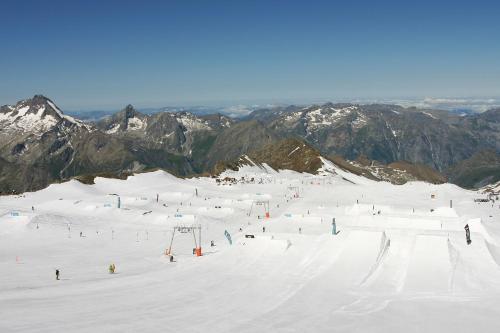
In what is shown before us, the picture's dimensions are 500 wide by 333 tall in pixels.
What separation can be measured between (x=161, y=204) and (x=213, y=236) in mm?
33797

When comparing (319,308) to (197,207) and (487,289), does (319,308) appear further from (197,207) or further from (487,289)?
(197,207)

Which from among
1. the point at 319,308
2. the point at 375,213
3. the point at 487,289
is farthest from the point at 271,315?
the point at 375,213

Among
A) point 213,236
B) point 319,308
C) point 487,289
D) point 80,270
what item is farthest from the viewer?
point 213,236

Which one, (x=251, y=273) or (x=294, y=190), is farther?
(x=294, y=190)

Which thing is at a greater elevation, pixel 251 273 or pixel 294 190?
pixel 251 273

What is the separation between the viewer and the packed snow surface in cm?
3703

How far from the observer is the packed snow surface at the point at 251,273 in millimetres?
37031

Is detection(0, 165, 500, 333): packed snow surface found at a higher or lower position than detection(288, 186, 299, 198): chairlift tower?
higher

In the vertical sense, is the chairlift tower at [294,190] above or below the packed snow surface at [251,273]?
below

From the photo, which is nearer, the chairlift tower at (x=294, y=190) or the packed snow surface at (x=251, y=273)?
the packed snow surface at (x=251, y=273)

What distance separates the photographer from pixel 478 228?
75.3 metres

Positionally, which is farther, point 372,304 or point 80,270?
point 80,270

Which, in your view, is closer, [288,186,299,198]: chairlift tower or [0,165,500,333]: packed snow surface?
[0,165,500,333]: packed snow surface

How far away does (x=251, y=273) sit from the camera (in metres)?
52.8
